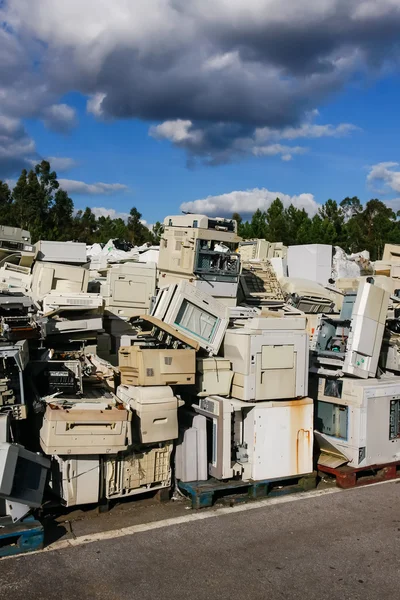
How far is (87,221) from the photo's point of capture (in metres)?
41.8

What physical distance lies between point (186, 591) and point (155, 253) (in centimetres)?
837

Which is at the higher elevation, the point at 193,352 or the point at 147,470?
the point at 193,352

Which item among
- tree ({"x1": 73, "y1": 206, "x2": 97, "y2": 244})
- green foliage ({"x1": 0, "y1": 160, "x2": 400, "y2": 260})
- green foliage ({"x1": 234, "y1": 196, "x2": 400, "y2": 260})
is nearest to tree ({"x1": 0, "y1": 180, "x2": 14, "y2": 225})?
green foliage ({"x1": 0, "y1": 160, "x2": 400, "y2": 260})

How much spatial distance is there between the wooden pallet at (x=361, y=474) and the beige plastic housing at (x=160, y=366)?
193cm

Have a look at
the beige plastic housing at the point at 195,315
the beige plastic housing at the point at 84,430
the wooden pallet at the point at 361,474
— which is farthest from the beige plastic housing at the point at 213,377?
the wooden pallet at the point at 361,474

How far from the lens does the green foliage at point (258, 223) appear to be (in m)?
29.8

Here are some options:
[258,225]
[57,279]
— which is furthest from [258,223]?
[57,279]

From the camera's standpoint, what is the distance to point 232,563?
4.11 meters

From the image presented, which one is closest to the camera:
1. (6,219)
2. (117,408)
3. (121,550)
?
(121,550)

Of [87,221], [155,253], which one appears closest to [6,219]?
[87,221]

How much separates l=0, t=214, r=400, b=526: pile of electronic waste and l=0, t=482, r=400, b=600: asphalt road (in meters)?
0.57

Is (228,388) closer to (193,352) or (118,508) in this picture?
(193,352)

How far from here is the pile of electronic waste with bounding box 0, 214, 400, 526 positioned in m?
4.72

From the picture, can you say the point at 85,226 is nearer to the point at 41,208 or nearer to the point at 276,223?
the point at 41,208
